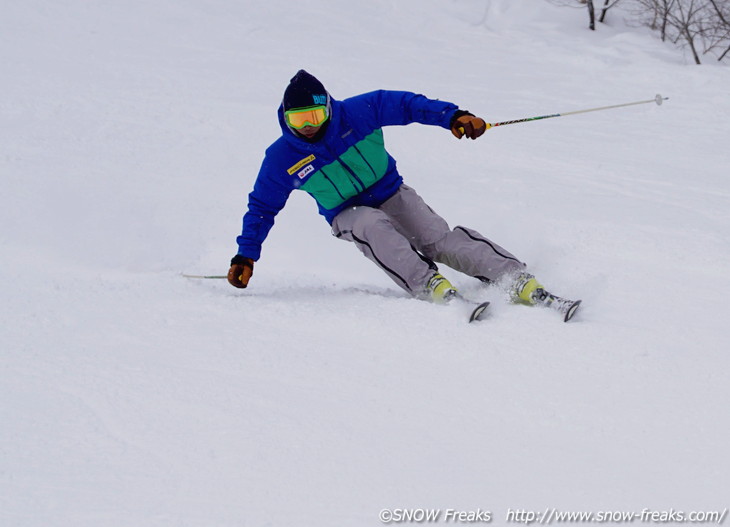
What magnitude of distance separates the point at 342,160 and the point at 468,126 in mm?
709

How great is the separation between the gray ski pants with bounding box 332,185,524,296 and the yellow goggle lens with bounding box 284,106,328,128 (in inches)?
21.2

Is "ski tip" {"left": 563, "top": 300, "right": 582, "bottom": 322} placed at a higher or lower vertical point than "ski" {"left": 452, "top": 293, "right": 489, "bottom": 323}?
higher

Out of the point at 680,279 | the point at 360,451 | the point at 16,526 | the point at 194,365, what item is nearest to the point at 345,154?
the point at 194,365

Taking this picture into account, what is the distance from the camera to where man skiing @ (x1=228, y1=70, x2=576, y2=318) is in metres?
3.86

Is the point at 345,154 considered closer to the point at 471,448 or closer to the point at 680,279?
the point at 680,279

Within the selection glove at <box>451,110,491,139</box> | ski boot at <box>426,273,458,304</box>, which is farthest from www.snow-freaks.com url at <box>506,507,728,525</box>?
glove at <box>451,110,491,139</box>

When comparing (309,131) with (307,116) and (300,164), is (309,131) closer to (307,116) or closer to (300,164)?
(307,116)

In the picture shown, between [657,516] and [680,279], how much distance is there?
2288mm

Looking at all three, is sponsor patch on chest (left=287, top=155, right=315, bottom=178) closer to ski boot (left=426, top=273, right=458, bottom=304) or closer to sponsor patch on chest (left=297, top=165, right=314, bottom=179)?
sponsor patch on chest (left=297, top=165, right=314, bottom=179)

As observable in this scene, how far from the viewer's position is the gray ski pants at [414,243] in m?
3.85

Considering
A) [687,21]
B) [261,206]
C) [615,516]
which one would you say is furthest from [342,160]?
[687,21]

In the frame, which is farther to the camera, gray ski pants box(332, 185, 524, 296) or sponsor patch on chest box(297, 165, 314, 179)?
sponsor patch on chest box(297, 165, 314, 179)

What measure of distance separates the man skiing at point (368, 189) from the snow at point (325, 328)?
22cm

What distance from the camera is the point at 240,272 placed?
410cm
